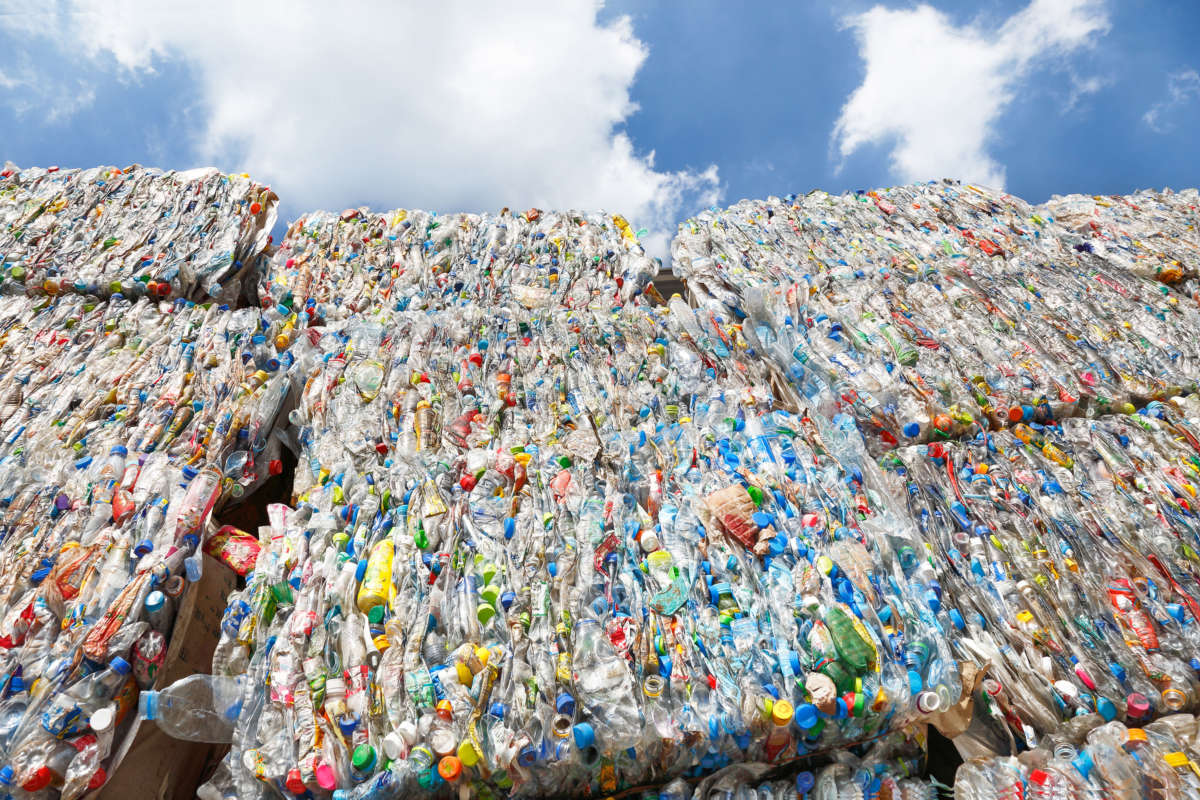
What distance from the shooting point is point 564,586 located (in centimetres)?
195

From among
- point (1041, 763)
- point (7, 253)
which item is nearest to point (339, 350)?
point (7, 253)

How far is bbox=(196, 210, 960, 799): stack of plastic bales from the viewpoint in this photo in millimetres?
1654

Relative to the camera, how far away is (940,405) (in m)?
2.66

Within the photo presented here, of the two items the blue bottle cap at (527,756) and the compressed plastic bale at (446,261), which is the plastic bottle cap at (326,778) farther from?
the compressed plastic bale at (446,261)

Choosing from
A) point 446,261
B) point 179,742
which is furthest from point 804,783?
point 446,261

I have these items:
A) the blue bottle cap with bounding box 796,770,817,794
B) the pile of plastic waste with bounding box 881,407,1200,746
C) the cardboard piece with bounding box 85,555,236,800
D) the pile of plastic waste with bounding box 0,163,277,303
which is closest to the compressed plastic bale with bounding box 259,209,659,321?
the pile of plastic waste with bounding box 0,163,277,303

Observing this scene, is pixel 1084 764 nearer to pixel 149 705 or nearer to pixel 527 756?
pixel 527 756

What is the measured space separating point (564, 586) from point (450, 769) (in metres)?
0.57

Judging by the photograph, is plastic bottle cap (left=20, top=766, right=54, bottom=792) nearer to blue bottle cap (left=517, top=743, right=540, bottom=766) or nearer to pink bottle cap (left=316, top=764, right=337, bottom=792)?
pink bottle cap (left=316, top=764, right=337, bottom=792)

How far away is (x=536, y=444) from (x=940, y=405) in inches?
66.0

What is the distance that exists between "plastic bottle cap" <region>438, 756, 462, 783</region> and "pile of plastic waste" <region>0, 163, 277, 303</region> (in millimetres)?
3206

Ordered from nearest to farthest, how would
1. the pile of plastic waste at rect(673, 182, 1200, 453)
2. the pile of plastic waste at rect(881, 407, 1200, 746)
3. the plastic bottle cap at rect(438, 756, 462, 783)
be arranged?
the plastic bottle cap at rect(438, 756, 462, 783)
the pile of plastic waste at rect(881, 407, 1200, 746)
the pile of plastic waste at rect(673, 182, 1200, 453)

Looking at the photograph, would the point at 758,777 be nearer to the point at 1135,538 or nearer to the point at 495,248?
the point at 1135,538

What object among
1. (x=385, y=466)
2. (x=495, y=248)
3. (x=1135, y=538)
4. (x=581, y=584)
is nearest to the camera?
(x=581, y=584)
